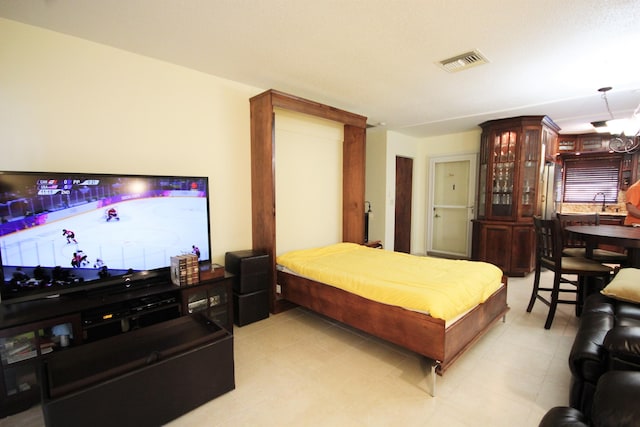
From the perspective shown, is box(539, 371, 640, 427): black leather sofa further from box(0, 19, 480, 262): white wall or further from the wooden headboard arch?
box(0, 19, 480, 262): white wall

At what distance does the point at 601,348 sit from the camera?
60.6 inches

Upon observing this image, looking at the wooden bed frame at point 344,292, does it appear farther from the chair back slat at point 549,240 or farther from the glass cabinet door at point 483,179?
the glass cabinet door at point 483,179

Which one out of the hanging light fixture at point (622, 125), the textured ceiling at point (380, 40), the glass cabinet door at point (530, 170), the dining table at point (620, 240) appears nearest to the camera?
the textured ceiling at point (380, 40)

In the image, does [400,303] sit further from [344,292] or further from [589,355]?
[589,355]

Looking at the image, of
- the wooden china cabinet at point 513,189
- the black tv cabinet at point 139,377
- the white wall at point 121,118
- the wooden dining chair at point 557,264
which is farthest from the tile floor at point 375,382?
the wooden china cabinet at point 513,189

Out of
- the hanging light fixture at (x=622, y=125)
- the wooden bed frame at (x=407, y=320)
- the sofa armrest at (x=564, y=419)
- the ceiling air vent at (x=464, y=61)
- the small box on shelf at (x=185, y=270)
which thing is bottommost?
the wooden bed frame at (x=407, y=320)

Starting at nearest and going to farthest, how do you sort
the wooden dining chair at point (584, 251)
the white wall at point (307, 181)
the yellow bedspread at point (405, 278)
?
the yellow bedspread at point (405, 278)
the wooden dining chair at point (584, 251)
the white wall at point (307, 181)

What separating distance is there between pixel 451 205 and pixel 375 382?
15.2ft

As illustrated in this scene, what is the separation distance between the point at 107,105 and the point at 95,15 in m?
0.67

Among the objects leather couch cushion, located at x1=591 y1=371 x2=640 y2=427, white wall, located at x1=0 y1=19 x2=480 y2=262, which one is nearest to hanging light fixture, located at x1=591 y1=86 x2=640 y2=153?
leather couch cushion, located at x1=591 y1=371 x2=640 y2=427

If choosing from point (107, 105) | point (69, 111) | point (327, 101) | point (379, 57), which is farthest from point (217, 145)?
point (379, 57)

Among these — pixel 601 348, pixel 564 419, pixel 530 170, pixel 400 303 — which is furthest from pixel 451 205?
pixel 564 419

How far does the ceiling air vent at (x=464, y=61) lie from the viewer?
248cm

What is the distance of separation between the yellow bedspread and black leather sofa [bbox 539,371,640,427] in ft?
2.76
